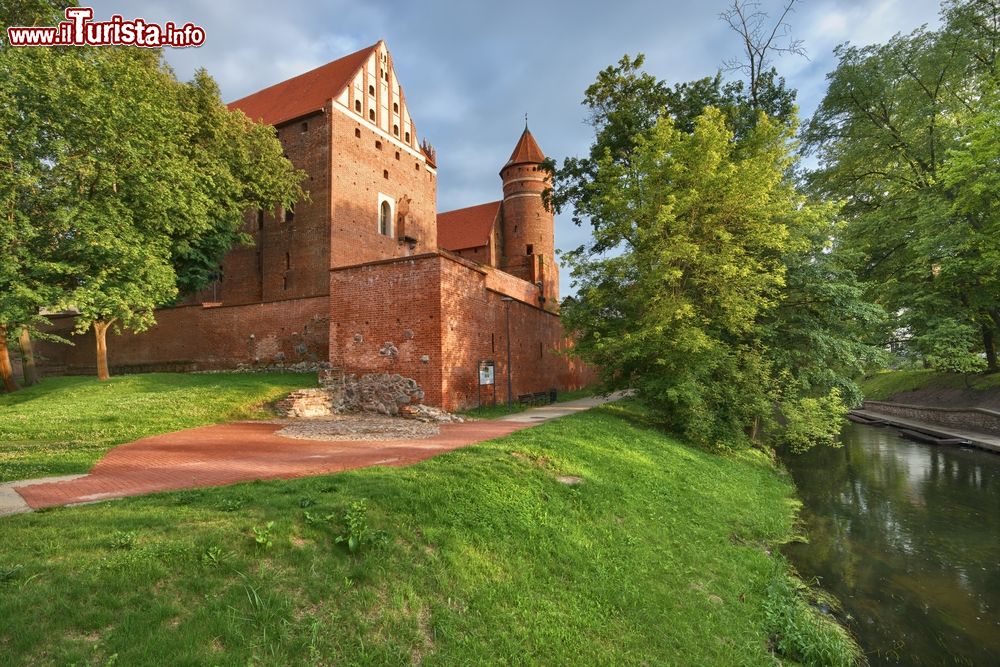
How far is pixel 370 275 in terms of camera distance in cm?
1407

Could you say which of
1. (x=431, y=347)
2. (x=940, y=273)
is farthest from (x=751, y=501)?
(x=940, y=273)

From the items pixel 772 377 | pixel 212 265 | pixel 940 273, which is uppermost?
pixel 212 265

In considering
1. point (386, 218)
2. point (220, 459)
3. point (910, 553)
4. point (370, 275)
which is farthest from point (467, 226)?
point (910, 553)

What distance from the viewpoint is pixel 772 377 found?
12547mm

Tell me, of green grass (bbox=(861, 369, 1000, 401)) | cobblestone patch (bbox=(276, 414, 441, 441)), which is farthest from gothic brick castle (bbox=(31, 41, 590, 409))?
green grass (bbox=(861, 369, 1000, 401))

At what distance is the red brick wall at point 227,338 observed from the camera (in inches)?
710

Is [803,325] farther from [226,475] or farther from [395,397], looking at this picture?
[226,475]

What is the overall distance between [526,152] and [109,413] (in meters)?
30.8

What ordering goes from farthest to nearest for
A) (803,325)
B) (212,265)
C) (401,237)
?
1. (401,237)
2. (212,265)
3. (803,325)

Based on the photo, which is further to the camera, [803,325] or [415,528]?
[803,325]

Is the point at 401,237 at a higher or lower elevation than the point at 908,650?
higher

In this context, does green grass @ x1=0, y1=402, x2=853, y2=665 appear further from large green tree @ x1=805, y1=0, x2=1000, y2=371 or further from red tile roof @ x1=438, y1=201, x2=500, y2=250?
red tile roof @ x1=438, y1=201, x2=500, y2=250

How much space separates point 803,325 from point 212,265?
22656mm

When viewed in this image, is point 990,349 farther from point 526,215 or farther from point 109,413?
point 109,413
